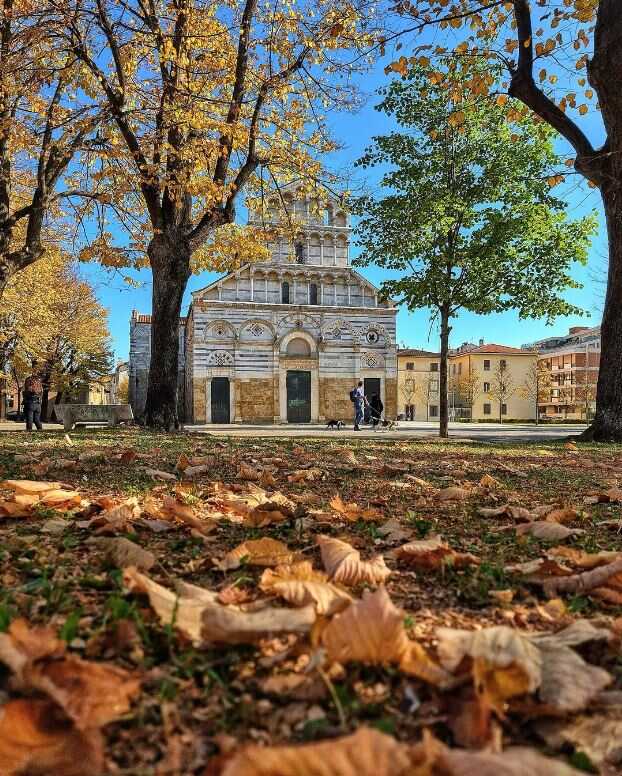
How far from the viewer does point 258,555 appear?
166 cm

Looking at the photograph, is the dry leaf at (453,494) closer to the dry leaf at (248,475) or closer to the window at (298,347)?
the dry leaf at (248,475)

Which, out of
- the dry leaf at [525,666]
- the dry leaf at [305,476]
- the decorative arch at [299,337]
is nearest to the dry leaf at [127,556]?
the dry leaf at [525,666]

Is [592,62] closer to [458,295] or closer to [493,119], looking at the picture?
[493,119]

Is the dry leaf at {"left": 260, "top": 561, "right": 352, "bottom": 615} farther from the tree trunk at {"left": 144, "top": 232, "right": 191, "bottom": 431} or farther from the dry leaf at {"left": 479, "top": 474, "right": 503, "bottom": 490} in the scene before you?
the tree trunk at {"left": 144, "top": 232, "right": 191, "bottom": 431}

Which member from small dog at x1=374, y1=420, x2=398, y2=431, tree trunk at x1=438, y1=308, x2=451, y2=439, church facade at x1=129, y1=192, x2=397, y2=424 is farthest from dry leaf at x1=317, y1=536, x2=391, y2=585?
church facade at x1=129, y1=192, x2=397, y2=424

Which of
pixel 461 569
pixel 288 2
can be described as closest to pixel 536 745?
pixel 461 569

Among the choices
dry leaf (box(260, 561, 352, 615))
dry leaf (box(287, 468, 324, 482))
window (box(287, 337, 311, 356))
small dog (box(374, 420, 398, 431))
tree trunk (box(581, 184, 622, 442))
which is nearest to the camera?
dry leaf (box(260, 561, 352, 615))

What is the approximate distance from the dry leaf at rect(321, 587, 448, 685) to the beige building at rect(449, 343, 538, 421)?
59.9 metres

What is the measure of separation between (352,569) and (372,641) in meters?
0.52

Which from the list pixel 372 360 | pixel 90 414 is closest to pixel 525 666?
pixel 90 414

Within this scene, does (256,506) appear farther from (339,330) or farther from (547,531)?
(339,330)

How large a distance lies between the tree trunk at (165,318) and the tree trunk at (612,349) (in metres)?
7.17

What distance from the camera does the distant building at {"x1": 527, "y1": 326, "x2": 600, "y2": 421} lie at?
2426 inches

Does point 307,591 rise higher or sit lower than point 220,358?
lower
